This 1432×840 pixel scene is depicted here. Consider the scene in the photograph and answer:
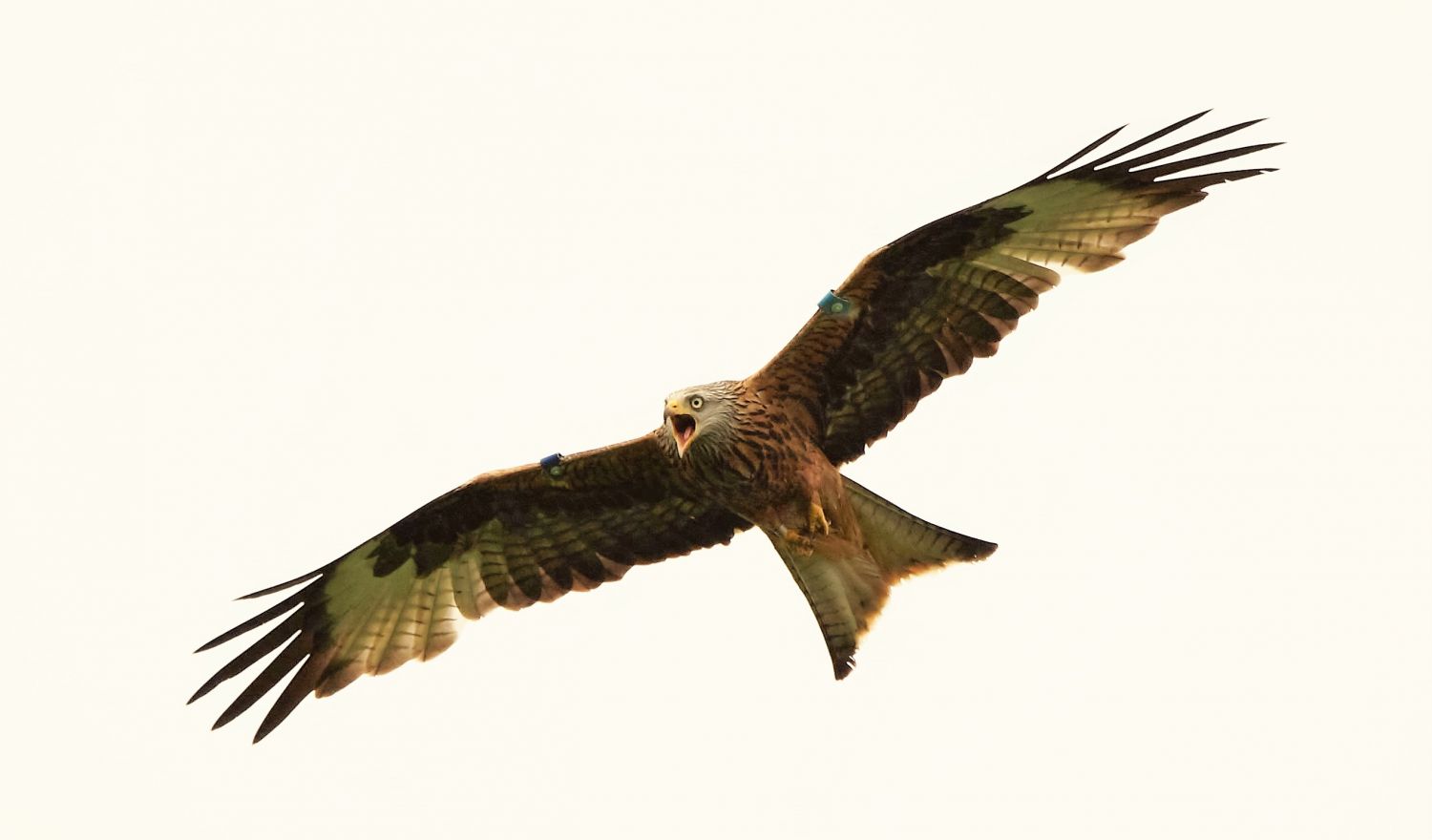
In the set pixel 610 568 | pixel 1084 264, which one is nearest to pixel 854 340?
pixel 1084 264

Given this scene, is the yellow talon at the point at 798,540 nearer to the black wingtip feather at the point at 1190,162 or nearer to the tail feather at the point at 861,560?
the tail feather at the point at 861,560

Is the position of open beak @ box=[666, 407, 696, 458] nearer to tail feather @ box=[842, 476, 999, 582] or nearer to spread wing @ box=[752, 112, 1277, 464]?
spread wing @ box=[752, 112, 1277, 464]

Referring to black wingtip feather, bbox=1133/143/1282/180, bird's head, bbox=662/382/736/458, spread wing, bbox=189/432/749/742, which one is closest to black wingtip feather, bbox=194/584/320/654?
spread wing, bbox=189/432/749/742

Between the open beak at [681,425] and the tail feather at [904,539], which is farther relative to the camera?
the tail feather at [904,539]

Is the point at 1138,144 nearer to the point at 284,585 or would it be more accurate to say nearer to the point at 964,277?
the point at 964,277

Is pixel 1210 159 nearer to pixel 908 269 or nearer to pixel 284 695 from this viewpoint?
pixel 908 269

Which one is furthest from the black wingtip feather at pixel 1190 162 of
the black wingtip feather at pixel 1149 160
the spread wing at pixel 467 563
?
the spread wing at pixel 467 563

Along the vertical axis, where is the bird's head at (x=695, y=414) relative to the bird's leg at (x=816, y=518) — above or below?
above

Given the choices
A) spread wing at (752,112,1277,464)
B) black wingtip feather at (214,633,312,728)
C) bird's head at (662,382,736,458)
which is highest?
spread wing at (752,112,1277,464)

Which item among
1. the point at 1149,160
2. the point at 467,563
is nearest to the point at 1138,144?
the point at 1149,160

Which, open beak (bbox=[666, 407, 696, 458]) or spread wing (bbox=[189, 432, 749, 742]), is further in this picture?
spread wing (bbox=[189, 432, 749, 742])

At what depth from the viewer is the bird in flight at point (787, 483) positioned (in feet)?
32.1

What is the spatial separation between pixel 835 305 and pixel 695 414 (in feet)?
2.92

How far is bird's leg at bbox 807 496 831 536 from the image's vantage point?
32.4 ft
